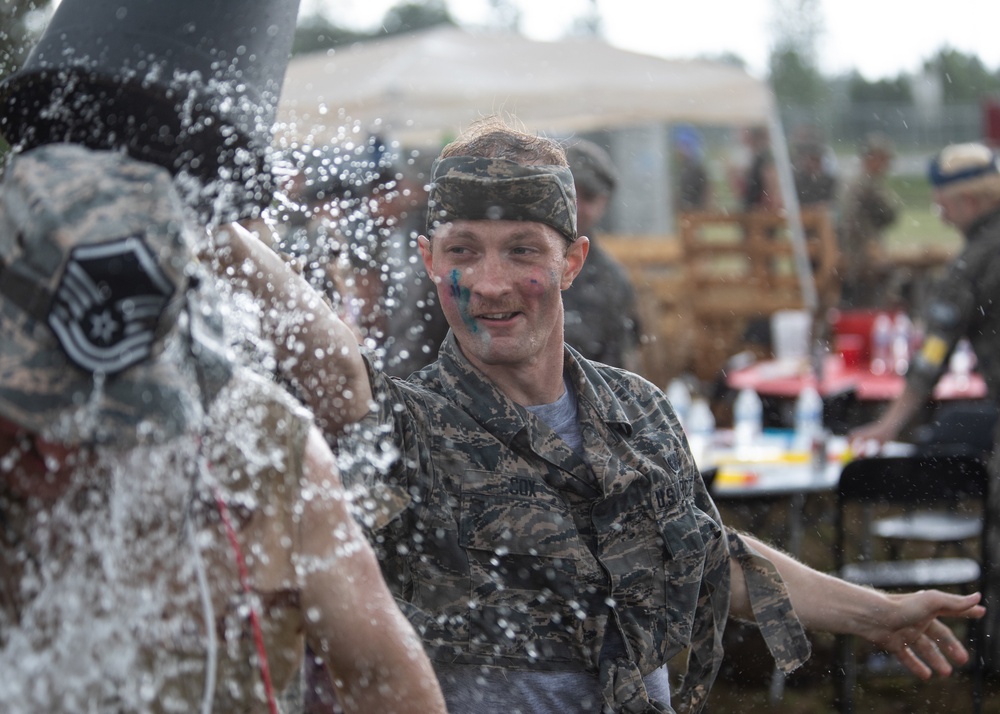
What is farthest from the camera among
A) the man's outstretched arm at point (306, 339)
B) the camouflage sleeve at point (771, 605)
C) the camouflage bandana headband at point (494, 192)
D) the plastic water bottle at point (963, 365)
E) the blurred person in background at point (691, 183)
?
the blurred person in background at point (691, 183)

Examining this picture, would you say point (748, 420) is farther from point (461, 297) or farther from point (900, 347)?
point (461, 297)

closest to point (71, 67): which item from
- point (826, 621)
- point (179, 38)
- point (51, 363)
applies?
point (179, 38)

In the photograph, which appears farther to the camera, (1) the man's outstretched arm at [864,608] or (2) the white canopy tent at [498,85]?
(2) the white canopy tent at [498,85]

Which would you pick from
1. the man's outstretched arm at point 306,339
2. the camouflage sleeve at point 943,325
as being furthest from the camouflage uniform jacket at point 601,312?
the man's outstretched arm at point 306,339

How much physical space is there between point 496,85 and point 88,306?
8928mm

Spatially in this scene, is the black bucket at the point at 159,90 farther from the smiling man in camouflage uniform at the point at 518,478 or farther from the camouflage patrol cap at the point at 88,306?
the camouflage patrol cap at the point at 88,306

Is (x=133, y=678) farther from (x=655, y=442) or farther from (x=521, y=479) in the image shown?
(x=655, y=442)

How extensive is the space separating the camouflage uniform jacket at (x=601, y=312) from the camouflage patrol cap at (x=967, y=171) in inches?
67.1

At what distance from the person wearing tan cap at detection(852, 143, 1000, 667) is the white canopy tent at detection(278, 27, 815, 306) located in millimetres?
4669

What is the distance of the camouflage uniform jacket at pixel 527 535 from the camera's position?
2.20 metres

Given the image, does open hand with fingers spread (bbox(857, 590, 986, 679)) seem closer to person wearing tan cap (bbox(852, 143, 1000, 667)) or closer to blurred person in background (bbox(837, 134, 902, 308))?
person wearing tan cap (bbox(852, 143, 1000, 667))

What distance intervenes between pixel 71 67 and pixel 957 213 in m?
5.09

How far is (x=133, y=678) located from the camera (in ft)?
5.26

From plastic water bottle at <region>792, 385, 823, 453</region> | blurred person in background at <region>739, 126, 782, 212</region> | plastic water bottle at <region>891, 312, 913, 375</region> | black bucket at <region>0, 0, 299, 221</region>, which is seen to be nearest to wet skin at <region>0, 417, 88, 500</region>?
black bucket at <region>0, 0, 299, 221</region>
